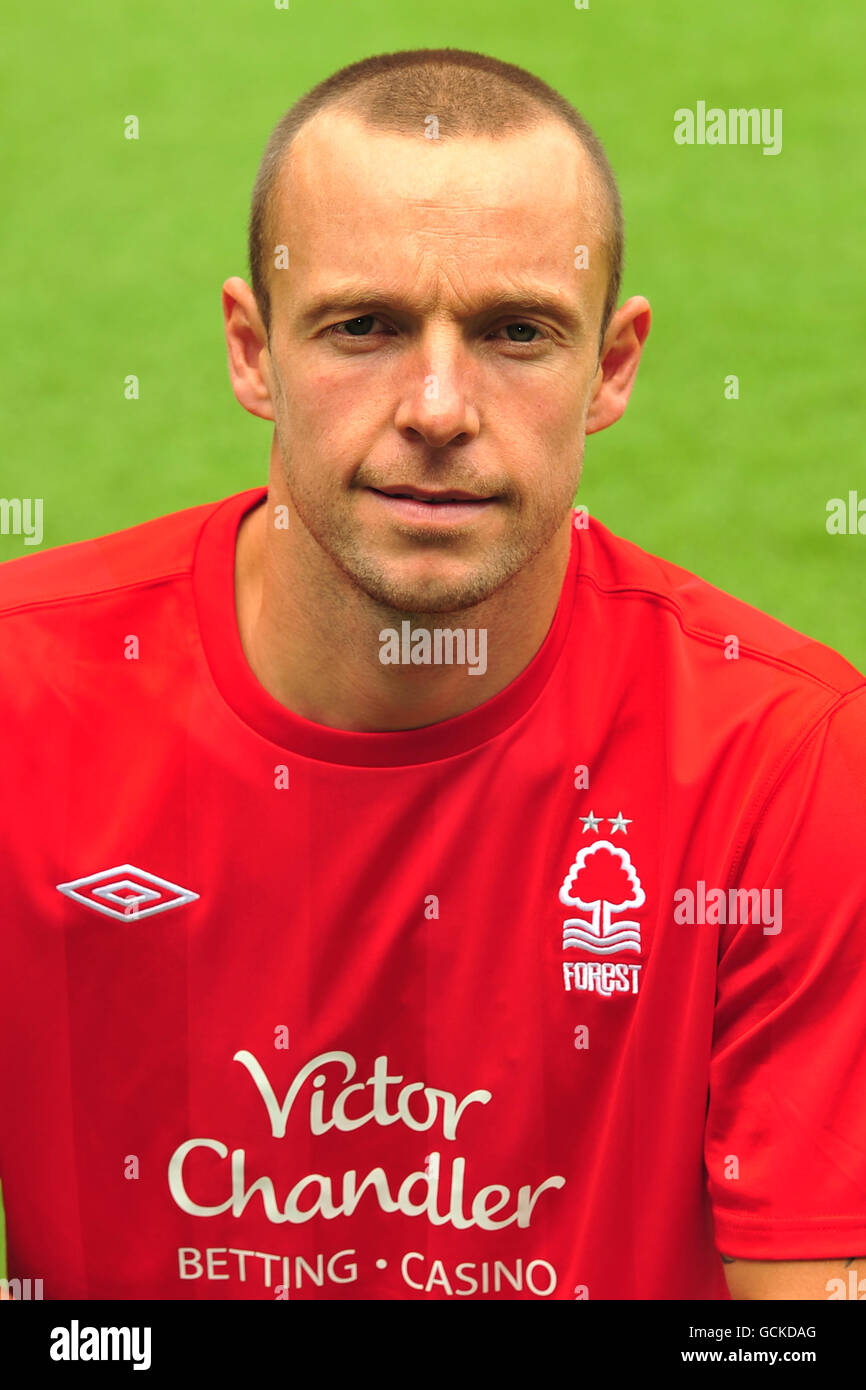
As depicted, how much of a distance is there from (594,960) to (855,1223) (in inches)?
10.2

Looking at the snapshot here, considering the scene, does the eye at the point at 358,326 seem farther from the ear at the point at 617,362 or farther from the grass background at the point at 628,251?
the grass background at the point at 628,251

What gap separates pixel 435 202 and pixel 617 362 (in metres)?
0.25

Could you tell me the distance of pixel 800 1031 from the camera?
4.29ft

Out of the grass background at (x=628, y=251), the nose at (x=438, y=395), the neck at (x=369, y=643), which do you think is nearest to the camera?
the nose at (x=438, y=395)

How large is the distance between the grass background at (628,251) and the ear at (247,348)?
117cm

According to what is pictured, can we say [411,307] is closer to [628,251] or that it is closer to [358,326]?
[358,326]

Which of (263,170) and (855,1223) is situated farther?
(263,170)

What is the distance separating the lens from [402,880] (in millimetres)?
1357

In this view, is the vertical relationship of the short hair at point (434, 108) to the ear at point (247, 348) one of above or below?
above

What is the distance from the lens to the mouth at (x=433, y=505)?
4.13 ft

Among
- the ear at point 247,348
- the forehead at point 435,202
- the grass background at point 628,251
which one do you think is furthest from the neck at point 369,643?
the grass background at point 628,251

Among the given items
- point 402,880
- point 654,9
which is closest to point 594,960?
point 402,880

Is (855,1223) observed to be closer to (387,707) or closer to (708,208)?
(387,707)

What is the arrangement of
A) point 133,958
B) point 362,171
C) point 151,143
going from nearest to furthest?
point 362,171
point 133,958
point 151,143
